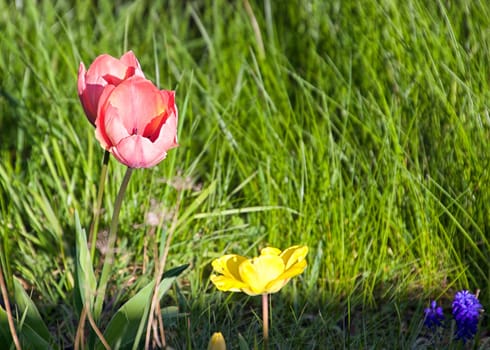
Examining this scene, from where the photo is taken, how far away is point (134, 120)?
1268 millimetres

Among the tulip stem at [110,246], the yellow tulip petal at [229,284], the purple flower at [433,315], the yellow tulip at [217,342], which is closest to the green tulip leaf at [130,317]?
the tulip stem at [110,246]

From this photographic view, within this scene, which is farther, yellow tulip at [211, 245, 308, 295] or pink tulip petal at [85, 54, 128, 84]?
pink tulip petal at [85, 54, 128, 84]

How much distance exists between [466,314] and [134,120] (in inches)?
24.4

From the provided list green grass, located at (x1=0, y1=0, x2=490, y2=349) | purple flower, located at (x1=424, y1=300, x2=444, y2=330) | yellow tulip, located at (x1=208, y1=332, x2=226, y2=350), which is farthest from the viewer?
green grass, located at (x1=0, y1=0, x2=490, y2=349)

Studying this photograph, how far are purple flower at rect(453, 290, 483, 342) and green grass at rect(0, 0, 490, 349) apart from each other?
177 millimetres

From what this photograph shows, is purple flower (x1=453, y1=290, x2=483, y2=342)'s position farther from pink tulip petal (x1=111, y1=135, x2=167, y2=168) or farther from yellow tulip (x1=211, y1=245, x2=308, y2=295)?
pink tulip petal (x1=111, y1=135, x2=167, y2=168)

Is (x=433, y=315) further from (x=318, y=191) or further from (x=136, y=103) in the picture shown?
(x=136, y=103)

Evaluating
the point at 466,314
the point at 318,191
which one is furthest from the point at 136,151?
the point at 318,191

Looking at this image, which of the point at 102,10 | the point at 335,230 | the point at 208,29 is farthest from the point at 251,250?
the point at 102,10

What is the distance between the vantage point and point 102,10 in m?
3.10

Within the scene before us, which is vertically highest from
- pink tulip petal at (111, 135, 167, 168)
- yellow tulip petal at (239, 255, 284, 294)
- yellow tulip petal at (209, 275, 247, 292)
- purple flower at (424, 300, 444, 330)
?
pink tulip petal at (111, 135, 167, 168)

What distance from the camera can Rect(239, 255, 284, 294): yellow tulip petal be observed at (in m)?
1.20

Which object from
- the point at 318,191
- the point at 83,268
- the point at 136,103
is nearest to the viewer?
the point at 136,103

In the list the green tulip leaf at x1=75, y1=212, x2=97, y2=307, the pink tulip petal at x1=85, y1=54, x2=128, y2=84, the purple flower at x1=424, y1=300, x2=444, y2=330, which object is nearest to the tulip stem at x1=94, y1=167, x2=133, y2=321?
the green tulip leaf at x1=75, y1=212, x2=97, y2=307
